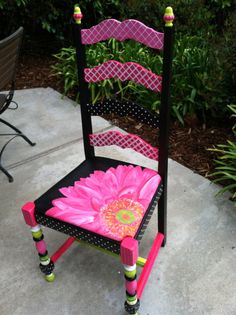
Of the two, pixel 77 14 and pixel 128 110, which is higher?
pixel 77 14

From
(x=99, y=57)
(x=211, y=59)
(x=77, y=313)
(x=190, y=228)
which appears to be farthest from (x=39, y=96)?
(x=77, y=313)

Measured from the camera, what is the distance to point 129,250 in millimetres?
1343

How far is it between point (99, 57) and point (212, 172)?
6.04 ft

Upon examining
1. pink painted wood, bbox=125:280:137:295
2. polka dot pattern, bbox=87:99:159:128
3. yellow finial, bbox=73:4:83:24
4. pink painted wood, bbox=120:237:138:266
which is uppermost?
yellow finial, bbox=73:4:83:24

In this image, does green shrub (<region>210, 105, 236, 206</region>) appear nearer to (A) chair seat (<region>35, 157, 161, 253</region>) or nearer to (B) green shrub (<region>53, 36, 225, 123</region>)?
(B) green shrub (<region>53, 36, 225, 123</region>)

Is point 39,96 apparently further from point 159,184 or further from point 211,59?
point 159,184

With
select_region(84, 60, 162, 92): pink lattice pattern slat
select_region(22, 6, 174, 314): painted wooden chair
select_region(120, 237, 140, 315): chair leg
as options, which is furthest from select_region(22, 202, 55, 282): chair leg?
select_region(84, 60, 162, 92): pink lattice pattern slat

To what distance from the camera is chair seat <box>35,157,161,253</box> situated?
1.47 m

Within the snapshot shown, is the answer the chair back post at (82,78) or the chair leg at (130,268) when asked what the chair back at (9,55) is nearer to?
the chair back post at (82,78)

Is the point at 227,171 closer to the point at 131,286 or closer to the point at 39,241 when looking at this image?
the point at 131,286

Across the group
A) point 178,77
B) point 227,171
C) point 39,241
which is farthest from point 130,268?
point 178,77

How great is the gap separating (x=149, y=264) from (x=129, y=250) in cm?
51

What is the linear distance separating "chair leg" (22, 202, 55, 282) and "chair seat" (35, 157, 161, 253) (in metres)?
0.04

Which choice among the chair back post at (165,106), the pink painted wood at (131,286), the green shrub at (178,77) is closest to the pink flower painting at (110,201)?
the chair back post at (165,106)
